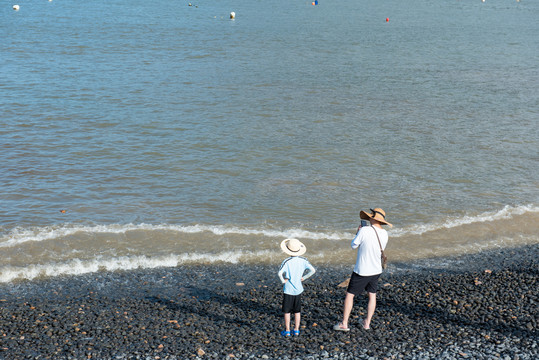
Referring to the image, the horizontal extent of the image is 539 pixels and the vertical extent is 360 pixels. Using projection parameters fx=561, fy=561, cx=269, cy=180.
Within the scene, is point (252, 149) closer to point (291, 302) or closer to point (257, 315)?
point (257, 315)

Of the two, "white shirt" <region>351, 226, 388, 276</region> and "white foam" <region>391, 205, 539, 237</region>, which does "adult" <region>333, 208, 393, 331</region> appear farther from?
"white foam" <region>391, 205, 539, 237</region>

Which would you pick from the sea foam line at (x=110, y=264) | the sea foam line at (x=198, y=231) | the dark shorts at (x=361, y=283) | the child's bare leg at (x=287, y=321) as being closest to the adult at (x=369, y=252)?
the dark shorts at (x=361, y=283)

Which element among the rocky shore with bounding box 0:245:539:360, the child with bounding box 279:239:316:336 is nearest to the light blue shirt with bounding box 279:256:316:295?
the child with bounding box 279:239:316:336

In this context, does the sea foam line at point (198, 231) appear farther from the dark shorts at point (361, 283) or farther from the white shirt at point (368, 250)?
the white shirt at point (368, 250)

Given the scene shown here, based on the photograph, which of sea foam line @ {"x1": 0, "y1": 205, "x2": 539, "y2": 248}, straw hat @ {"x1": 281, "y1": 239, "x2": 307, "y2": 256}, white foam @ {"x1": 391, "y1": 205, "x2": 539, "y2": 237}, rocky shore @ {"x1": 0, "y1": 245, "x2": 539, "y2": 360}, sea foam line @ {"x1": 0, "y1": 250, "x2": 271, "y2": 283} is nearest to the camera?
straw hat @ {"x1": 281, "y1": 239, "x2": 307, "y2": 256}

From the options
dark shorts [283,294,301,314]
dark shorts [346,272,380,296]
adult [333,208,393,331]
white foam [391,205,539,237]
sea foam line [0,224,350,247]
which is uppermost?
adult [333,208,393,331]

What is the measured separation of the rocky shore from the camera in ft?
29.2

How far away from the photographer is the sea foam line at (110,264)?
12.5m

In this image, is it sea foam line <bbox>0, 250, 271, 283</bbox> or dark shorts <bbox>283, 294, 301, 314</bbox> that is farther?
sea foam line <bbox>0, 250, 271, 283</bbox>

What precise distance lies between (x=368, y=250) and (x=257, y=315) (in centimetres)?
263

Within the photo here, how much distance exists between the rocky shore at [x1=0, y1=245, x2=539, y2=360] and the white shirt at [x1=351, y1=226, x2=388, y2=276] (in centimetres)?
117

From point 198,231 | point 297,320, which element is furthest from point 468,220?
point 297,320

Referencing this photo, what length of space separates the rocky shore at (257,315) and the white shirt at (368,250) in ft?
3.84

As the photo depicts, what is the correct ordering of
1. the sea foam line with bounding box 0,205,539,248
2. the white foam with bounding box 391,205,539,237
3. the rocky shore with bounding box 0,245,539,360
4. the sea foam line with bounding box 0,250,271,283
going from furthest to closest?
the white foam with bounding box 391,205,539,237 < the sea foam line with bounding box 0,205,539,248 < the sea foam line with bounding box 0,250,271,283 < the rocky shore with bounding box 0,245,539,360
